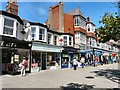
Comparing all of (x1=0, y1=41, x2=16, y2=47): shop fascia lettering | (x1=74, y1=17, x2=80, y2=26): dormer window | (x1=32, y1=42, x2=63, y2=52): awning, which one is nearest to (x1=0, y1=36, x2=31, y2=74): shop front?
(x1=0, y1=41, x2=16, y2=47): shop fascia lettering

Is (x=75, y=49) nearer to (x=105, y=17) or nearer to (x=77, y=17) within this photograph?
(x=77, y=17)

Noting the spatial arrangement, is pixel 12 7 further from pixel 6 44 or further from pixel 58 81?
pixel 58 81

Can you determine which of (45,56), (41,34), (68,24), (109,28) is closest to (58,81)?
(109,28)

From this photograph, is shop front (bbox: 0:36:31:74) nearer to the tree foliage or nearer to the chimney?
the chimney

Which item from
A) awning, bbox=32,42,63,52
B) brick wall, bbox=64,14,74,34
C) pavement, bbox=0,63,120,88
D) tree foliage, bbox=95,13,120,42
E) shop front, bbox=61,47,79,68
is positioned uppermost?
brick wall, bbox=64,14,74,34

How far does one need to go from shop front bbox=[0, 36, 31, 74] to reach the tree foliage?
8415 millimetres

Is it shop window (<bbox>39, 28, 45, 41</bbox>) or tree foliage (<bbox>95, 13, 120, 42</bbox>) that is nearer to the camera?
tree foliage (<bbox>95, 13, 120, 42</bbox>)

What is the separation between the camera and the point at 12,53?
63.0 feet

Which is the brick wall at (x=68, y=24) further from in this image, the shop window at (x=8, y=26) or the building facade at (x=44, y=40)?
the shop window at (x=8, y=26)

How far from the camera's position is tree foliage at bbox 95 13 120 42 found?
595 inches

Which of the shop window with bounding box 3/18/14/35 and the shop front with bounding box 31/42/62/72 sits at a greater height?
the shop window with bounding box 3/18/14/35

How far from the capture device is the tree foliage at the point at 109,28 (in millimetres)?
15106

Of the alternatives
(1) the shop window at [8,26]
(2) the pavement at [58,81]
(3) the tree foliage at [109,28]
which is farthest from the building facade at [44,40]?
(3) the tree foliage at [109,28]

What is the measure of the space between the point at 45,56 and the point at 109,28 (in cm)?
1173
